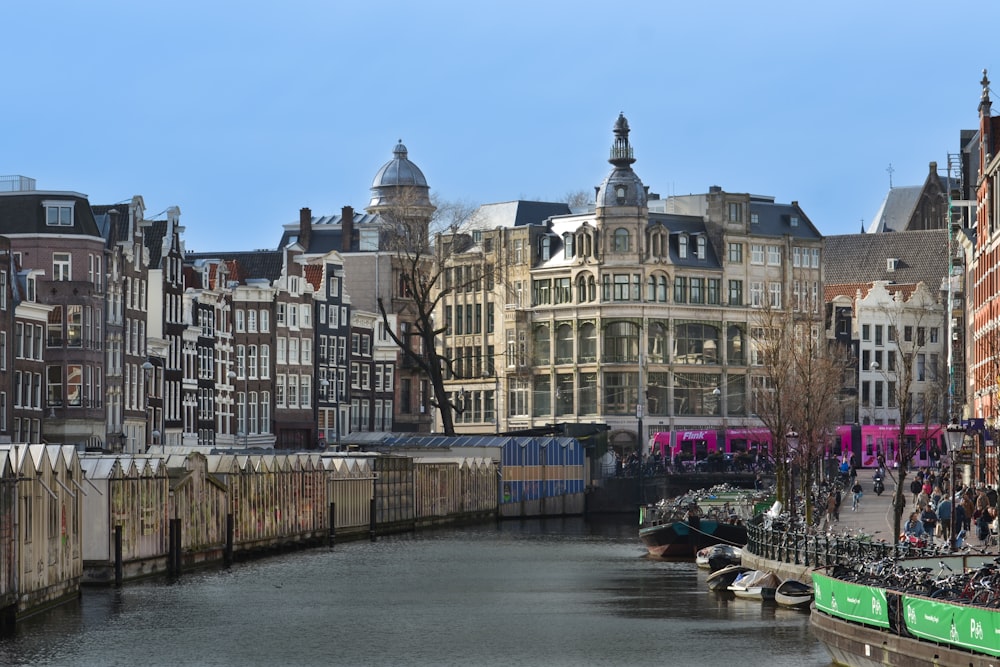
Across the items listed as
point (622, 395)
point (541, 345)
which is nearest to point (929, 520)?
point (622, 395)

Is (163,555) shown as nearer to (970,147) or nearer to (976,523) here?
(976,523)

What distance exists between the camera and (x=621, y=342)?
168500mm

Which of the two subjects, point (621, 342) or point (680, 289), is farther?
point (680, 289)

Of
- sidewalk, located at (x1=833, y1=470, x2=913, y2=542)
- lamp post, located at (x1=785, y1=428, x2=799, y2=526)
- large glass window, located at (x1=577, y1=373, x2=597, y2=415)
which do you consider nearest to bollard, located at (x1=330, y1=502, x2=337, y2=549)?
lamp post, located at (x1=785, y1=428, x2=799, y2=526)

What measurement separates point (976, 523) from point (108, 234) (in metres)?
57.9

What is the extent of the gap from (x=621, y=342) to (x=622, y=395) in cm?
440

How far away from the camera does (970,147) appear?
125875 mm

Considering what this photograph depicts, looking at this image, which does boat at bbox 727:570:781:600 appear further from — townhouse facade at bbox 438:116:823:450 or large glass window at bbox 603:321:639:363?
large glass window at bbox 603:321:639:363

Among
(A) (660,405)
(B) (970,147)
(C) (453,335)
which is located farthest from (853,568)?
(C) (453,335)

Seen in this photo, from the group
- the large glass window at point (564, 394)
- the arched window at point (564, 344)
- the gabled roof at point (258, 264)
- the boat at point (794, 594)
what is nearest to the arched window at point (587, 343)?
the arched window at point (564, 344)

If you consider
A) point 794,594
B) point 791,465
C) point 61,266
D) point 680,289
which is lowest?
point 794,594

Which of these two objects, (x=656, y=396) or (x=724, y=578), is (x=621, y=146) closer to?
(x=656, y=396)

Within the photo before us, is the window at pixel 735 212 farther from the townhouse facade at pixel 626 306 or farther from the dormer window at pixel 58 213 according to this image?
the dormer window at pixel 58 213

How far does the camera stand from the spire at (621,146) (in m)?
165
